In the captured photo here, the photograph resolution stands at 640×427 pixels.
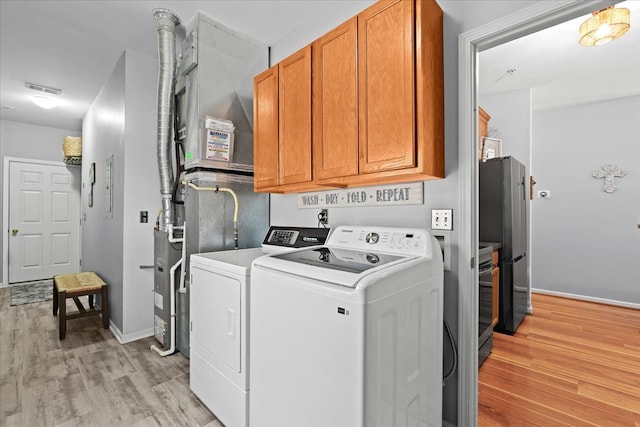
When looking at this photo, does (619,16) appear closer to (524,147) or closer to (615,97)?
(524,147)

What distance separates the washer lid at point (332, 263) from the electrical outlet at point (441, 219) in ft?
1.05

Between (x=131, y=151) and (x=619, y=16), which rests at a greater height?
(x=619, y=16)

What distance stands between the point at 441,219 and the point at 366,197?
1.72 feet

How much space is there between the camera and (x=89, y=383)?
7.09ft

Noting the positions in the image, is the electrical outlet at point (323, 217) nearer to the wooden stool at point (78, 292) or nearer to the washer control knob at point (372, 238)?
the washer control knob at point (372, 238)

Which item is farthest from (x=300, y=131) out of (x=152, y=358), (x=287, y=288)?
(x=152, y=358)

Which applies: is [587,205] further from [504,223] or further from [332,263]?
[332,263]

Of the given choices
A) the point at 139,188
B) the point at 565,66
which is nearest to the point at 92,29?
the point at 139,188

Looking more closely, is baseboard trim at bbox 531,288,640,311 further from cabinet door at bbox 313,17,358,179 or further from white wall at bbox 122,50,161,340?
white wall at bbox 122,50,161,340

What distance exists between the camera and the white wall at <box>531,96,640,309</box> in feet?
12.7

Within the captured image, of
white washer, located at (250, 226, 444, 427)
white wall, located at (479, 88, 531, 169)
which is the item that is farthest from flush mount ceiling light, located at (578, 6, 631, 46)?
white washer, located at (250, 226, 444, 427)

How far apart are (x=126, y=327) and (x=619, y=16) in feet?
15.5

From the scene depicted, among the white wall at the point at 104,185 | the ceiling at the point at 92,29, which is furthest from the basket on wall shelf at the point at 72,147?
the ceiling at the point at 92,29

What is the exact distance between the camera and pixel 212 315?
1.83 metres
